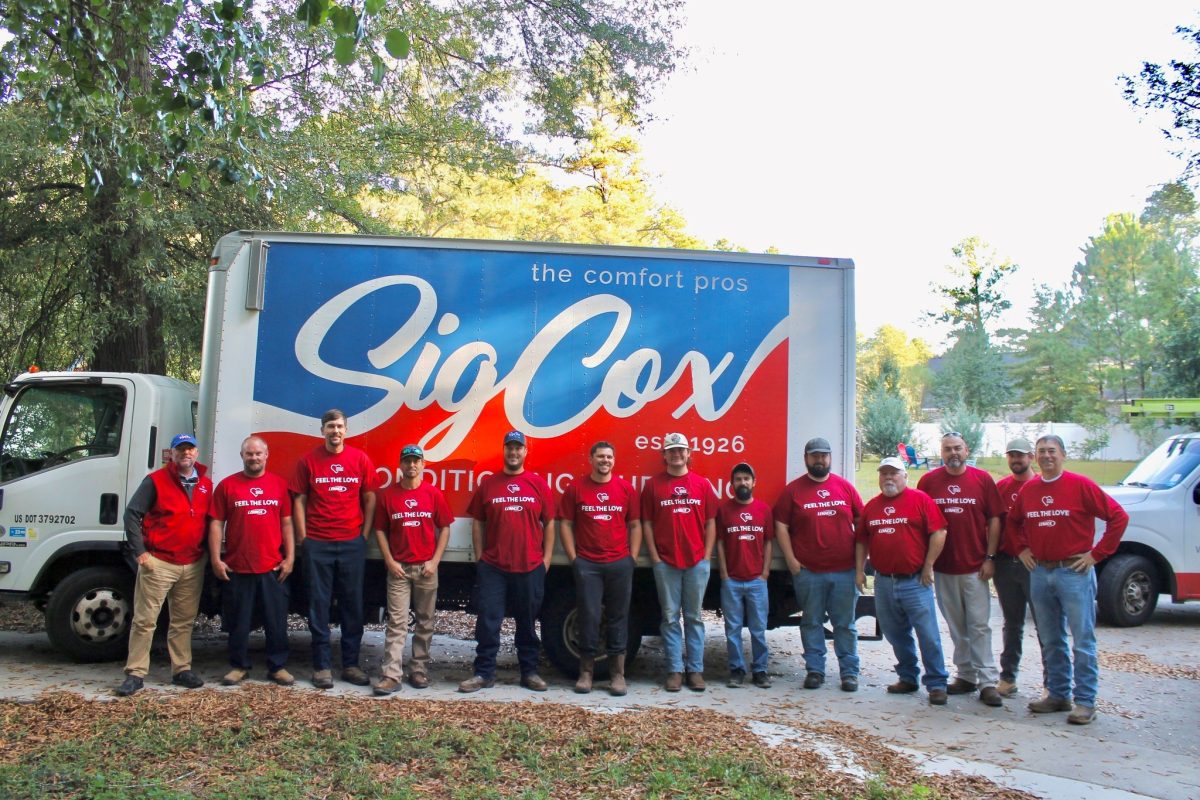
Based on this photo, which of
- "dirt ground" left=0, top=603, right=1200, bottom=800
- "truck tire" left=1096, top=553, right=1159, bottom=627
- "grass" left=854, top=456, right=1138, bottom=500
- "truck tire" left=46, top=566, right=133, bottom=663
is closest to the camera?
"dirt ground" left=0, top=603, right=1200, bottom=800

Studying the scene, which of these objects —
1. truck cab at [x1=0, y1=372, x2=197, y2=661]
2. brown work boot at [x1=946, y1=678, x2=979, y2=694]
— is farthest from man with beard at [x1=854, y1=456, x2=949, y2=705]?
truck cab at [x1=0, y1=372, x2=197, y2=661]

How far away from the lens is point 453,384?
730 centimetres

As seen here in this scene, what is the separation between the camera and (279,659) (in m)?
7.04

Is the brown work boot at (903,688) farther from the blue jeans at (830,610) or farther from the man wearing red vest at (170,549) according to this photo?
the man wearing red vest at (170,549)

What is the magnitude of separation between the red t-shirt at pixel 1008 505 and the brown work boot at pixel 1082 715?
1.09 meters

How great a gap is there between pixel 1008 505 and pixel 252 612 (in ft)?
18.4

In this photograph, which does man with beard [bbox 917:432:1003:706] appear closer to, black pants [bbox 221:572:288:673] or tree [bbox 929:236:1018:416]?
black pants [bbox 221:572:288:673]

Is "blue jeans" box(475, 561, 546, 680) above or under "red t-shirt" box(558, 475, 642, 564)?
under

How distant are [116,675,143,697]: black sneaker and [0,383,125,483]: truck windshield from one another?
A: 1818 mm

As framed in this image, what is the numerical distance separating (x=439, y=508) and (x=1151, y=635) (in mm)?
7671

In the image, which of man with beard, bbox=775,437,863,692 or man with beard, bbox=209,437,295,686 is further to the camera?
man with beard, bbox=775,437,863,692

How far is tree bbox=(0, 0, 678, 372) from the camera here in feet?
20.9

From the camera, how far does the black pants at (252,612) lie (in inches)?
272

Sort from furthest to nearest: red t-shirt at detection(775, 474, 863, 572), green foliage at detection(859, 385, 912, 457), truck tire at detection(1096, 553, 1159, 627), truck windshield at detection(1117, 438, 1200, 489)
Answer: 1. green foliage at detection(859, 385, 912, 457)
2. truck windshield at detection(1117, 438, 1200, 489)
3. truck tire at detection(1096, 553, 1159, 627)
4. red t-shirt at detection(775, 474, 863, 572)
